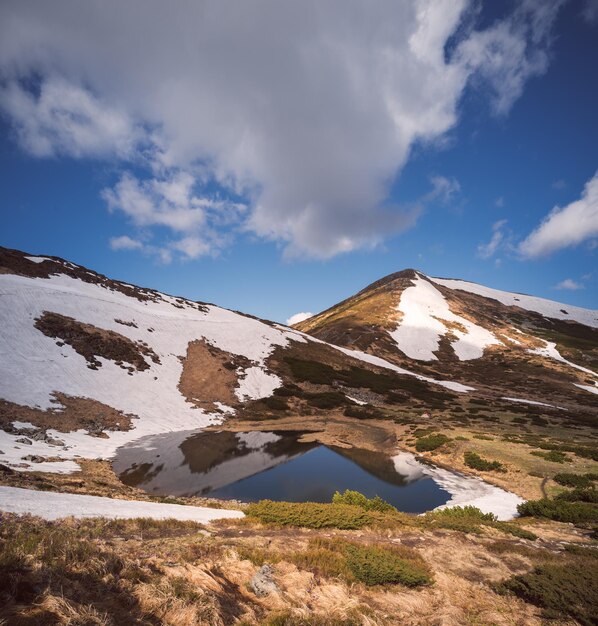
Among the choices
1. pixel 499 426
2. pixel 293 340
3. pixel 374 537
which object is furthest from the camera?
pixel 293 340

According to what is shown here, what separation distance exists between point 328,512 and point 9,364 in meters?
42.9

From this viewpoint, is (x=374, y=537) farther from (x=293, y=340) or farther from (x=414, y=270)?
(x=414, y=270)

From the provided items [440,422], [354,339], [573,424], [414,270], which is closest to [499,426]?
[440,422]

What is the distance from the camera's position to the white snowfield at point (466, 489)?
21.9 meters

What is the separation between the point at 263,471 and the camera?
29.3 meters

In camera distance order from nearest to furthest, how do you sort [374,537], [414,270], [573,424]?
[374,537] → [573,424] → [414,270]

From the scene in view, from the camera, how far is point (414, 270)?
19025 cm

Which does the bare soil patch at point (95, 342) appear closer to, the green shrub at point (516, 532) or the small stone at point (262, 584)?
the small stone at point (262, 584)

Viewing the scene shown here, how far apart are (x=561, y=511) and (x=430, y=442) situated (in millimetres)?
18954

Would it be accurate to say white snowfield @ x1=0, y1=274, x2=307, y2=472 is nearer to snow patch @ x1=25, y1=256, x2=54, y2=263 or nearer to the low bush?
snow patch @ x1=25, y1=256, x2=54, y2=263

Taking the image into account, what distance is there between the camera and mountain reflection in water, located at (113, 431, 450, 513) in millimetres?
24500

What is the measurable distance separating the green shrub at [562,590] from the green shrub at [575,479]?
19.6 meters

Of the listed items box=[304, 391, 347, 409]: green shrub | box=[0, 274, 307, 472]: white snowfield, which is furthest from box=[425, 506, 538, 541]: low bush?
box=[304, 391, 347, 409]: green shrub

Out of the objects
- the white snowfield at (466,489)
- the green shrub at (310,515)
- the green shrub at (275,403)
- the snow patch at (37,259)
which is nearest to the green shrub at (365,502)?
the green shrub at (310,515)
